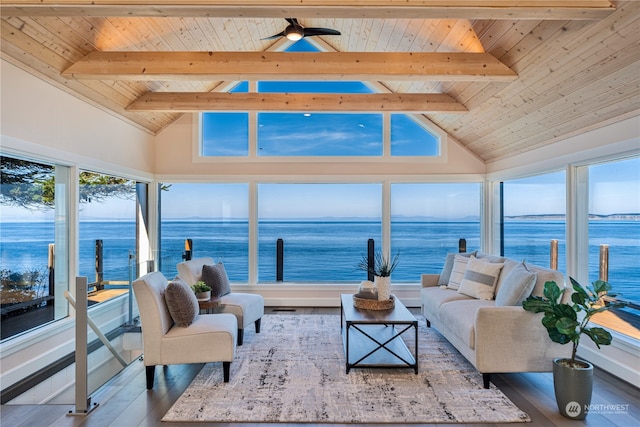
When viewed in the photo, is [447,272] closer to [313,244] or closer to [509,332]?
[509,332]

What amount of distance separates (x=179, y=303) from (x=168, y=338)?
0.30m

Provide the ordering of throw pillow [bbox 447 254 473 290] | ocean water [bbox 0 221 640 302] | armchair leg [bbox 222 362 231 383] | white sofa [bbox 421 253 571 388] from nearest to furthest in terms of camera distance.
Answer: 1. white sofa [bbox 421 253 571 388]
2. armchair leg [bbox 222 362 231 383]
3. ocean water [bbox 0 221 640 302]
4. throw pillow [bbox 447 254 473 290]

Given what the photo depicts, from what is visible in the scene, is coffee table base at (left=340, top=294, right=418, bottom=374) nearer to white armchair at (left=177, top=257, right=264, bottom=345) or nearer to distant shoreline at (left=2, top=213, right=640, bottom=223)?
white armchair at (left=177, top=257, right=264, bottom=345)

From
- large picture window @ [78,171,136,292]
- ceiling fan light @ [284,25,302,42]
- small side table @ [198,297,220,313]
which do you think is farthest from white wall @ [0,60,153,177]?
ceiling fan light @ [284,25,302,42]

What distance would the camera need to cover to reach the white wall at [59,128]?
2.97 metres

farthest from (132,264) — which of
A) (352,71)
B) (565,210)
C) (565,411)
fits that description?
(565,210)

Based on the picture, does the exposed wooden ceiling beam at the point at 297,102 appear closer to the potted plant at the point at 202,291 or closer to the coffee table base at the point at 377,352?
the potted plant at the point at 202,291

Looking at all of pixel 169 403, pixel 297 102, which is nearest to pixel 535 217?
pixel 297 102

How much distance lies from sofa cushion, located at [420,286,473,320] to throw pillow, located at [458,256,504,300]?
104mm

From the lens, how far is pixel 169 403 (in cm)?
271

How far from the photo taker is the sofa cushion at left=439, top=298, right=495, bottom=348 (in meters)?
3.07

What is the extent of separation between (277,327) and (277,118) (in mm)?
3483

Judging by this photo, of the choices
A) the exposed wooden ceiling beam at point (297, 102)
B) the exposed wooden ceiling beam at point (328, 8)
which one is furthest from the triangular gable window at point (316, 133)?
the exposed wooden ceiling beam at point (328, 8)

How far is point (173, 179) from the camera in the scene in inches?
223
